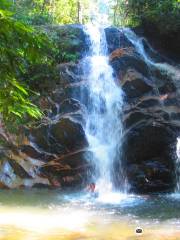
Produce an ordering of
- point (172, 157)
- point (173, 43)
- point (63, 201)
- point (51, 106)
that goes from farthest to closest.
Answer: point (173, 43) < point (51, 106) < point (172, 157) < point (63, 201)

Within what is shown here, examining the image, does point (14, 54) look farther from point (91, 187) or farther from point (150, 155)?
point (150, 155)

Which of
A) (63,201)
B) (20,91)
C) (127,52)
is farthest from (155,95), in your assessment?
(20,91)

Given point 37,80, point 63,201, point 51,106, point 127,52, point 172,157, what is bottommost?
point 63,201

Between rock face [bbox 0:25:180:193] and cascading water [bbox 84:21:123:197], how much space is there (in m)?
0.23

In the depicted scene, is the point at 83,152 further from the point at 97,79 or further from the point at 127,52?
the point at 127,52

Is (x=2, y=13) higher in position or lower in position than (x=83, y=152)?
higher

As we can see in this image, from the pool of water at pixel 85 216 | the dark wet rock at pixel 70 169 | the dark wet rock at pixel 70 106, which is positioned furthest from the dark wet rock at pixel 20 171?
the dark wet rock at pixel 70 106

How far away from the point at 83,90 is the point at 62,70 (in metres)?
1.11

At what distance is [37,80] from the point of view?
14945mm

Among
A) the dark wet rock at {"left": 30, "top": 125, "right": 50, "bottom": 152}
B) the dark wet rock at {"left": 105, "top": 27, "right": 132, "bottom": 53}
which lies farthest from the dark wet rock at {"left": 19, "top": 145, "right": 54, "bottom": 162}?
the dark wet rock at {"left": 105, "top": 27, "right": 132, "bottom": 53}

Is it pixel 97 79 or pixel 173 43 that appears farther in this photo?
pixel 173 43

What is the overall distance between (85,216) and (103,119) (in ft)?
19.0

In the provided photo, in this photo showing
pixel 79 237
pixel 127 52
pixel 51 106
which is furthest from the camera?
pixel 127 52

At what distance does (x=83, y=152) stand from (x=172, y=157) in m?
2.86
